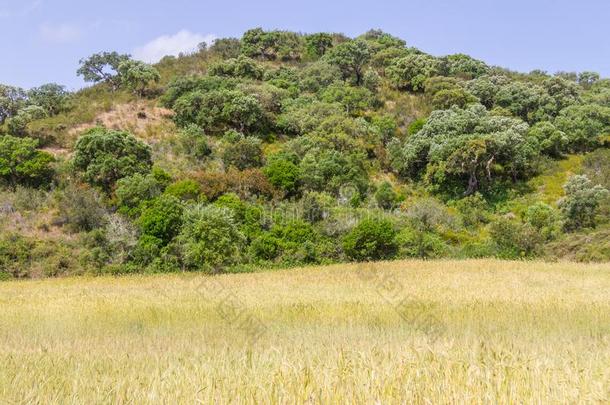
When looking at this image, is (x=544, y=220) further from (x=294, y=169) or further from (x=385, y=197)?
(x=294, y=169)

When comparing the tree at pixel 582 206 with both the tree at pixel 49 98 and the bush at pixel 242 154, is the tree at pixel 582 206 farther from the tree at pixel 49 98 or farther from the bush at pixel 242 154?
the tree at pixel 49 98

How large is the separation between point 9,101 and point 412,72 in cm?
4691

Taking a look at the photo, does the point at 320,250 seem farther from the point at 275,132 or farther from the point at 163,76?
the point at 163,76

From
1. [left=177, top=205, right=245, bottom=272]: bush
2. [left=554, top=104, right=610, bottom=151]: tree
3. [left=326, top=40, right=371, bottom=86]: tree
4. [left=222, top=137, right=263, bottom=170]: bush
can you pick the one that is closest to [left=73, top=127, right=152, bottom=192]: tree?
[left=222, top=137, right=263, bottom=170]: bush

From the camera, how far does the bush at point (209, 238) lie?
84.7 ft

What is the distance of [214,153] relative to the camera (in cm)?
4466

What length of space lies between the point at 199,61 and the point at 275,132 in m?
27.8

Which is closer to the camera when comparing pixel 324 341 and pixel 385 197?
pixel 324 341

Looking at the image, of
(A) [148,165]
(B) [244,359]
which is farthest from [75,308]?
(A) [148,165]

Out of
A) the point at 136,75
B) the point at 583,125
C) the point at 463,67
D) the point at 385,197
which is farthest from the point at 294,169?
the point at 463,67

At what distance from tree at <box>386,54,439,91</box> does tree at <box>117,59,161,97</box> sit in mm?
30893

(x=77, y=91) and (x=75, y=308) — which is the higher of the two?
(x=77, y=91)

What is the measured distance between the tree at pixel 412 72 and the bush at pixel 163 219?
4407 cm

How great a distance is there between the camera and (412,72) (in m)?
66.2
